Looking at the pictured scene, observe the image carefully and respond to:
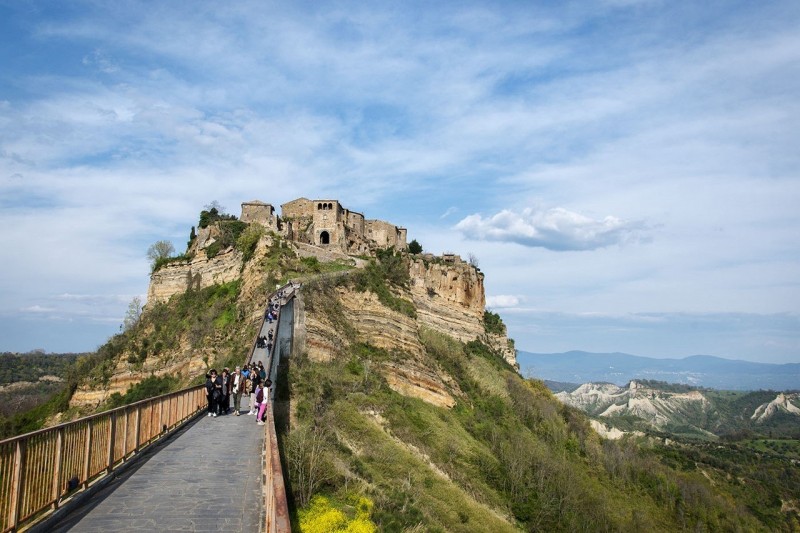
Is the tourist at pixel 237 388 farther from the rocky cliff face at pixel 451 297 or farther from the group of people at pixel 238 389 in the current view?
the rocky cliff face at pixel 451 297

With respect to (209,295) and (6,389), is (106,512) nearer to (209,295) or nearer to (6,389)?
(209,295)

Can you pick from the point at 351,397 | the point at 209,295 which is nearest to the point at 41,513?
the point at 351,397

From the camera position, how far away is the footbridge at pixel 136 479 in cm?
694

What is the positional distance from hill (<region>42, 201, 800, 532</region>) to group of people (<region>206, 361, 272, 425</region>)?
4.99ft

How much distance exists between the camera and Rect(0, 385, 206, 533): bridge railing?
22.2 feet

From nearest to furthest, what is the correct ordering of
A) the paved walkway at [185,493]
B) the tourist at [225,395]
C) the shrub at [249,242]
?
the paved walkway at [185,493], the tourist at [225,395], the shrub at [249,242]

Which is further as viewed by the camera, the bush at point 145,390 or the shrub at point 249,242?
the shrub at point 249,242

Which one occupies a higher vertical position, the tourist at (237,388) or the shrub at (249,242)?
the shrub at (249,242)

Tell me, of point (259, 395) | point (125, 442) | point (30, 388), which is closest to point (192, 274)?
point (259, 395)

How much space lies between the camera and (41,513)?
24.4 ft

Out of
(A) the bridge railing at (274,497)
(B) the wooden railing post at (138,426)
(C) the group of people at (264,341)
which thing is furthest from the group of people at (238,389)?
(A) the bridge railing at (274,497)

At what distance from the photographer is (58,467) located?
25.7ft

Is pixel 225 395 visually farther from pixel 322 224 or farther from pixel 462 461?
pixel 322 224

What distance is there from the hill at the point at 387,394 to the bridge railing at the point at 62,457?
11.2 ft
